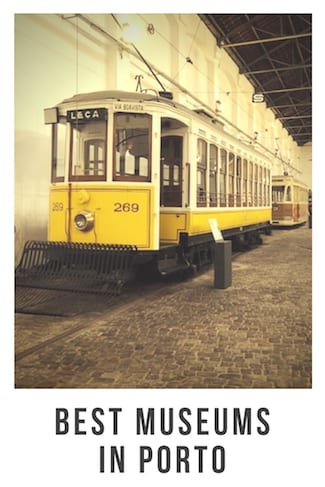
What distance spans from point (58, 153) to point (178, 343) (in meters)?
3.44

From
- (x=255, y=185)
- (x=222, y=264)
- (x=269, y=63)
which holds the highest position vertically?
(x=269, y=63)

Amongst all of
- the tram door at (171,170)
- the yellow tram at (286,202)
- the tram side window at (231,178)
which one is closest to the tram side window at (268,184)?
the yellow tram at (286,202)

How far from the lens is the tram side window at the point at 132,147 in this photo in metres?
6.14

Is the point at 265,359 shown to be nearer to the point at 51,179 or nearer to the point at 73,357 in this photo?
the point at 73,357

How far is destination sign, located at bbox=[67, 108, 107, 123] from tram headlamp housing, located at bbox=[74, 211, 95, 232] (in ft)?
4.21

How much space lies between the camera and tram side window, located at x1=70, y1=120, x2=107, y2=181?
6.19m

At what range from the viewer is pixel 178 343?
4.21m

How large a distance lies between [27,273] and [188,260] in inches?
111

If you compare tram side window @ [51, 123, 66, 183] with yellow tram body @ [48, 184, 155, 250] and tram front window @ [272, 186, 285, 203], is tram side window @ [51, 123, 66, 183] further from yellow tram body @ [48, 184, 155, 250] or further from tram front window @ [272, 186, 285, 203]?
tram front window @ [272, 186, 285, 203]

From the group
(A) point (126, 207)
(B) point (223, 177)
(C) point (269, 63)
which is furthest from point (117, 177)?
(C) point (269, 63)

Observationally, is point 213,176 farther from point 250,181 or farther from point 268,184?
point 268,184

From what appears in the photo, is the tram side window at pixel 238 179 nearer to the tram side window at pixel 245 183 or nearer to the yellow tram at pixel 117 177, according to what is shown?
the tram side window at pixel 245 183

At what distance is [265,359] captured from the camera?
3.77m
